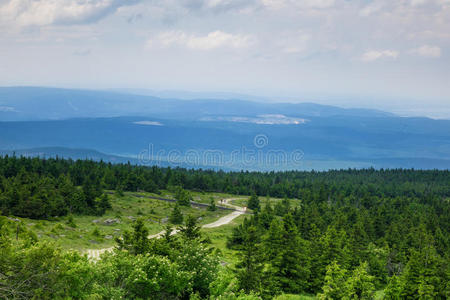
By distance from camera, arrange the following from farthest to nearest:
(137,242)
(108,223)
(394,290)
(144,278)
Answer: (108,223) < (137,242) < (394,290) < (144,278)

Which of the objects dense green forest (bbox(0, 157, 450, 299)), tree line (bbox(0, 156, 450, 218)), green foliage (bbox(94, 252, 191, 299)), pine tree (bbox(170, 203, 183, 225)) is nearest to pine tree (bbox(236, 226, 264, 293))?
dense green forest (bbox(0, 157, 450, 299))

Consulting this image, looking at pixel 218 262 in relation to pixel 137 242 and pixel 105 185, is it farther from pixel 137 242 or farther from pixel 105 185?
pixel 105 185

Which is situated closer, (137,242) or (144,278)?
(144,278)

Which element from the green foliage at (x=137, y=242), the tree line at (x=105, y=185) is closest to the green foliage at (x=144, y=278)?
the green foliage at (x=137, y=242)

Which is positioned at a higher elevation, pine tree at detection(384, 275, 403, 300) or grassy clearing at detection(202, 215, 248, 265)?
pine tree at detection(384, 275, 403, 300)

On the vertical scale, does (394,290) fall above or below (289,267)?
below

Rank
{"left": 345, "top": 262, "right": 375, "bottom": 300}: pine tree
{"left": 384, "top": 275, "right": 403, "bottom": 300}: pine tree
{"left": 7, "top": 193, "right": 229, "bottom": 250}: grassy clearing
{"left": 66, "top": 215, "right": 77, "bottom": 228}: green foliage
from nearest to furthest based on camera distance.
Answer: {"left": 345, "top": 262, "right": 375, "bottom": 300}: pine tree → {"left": 384, "top": 275, "right": 403, "bottom": 300}: pine tree → {"left": 7, "top": 193, "right": 229, "bottom": 250}: grassy clearing → {"left": 66, "top": 215, "right": 77, "bottom": 228}: green foliage

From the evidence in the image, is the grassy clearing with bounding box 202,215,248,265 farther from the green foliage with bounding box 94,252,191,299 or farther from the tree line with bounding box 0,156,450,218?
the tree line with bounding box 0,156,450,218

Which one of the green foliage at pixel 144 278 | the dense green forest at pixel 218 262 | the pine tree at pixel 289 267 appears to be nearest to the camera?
the dense green forest at pixel 218 262

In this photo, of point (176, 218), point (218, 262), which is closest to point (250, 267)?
point (218, 262)

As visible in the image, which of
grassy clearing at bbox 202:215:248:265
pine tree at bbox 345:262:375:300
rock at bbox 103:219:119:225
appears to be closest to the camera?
pine tree at bbox 345:262:375:300

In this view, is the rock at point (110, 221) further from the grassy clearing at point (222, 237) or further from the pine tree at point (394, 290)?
the pine tree at point (394, 290)

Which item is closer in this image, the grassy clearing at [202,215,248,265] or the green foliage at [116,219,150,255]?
the green foliage at [116,219,150,255]
